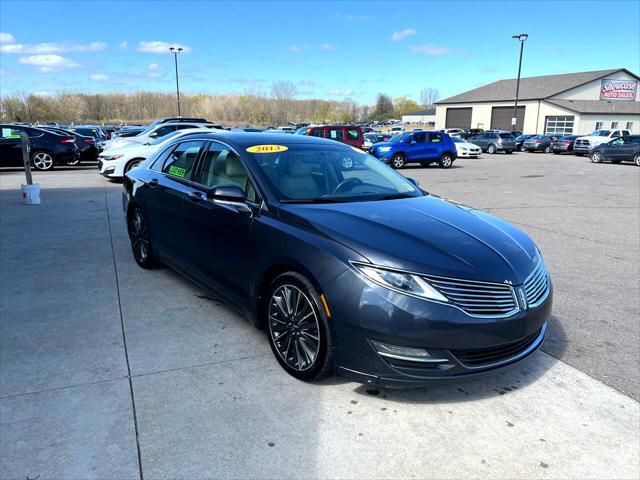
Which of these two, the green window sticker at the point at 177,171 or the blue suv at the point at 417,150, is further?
the blue suv at the point at 417,150

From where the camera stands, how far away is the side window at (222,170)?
3.85 m

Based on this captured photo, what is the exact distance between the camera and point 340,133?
21.4 m

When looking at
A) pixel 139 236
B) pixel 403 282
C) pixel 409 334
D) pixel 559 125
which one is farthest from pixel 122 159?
pixel 559 125

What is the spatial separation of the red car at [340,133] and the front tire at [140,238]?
15285 mm

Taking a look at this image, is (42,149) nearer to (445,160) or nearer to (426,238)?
(445,160)

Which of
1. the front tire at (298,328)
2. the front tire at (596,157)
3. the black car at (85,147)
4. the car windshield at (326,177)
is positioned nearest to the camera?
the front tire at (298,328)

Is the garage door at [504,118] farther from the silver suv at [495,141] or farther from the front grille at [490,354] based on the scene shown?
the front grille at [490,354]

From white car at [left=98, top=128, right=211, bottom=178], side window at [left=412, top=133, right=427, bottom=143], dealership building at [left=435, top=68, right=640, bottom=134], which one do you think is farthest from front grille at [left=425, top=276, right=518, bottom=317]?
dealership building at [left=435, top=68, right=640, bottom=134]

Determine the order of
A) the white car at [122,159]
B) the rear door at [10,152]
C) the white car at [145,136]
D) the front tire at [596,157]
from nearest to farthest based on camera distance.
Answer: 1. the white car at [122,159]
2. the white car at [145,136]
3. the rear door at [10,152]
4. the front tire at [596,157]

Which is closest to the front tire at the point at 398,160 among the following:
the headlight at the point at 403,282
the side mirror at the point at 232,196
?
the side mirror at the point at 232,196

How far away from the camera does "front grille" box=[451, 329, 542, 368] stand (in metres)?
2.81

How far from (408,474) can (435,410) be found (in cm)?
63

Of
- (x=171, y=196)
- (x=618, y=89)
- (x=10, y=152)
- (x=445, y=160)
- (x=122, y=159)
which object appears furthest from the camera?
(x=618, y=89)

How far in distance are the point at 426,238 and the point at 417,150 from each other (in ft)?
64.4
